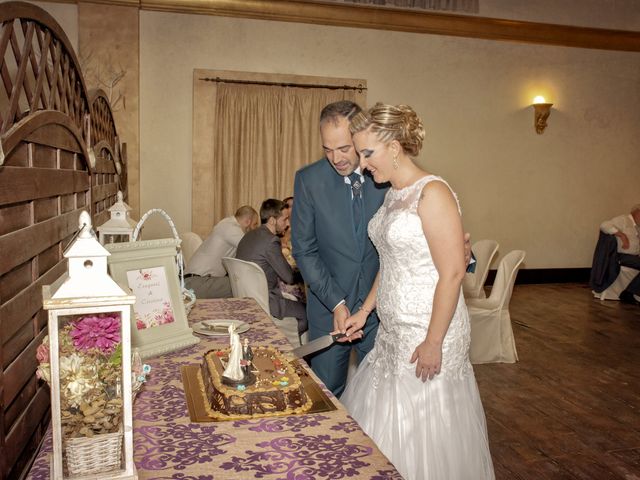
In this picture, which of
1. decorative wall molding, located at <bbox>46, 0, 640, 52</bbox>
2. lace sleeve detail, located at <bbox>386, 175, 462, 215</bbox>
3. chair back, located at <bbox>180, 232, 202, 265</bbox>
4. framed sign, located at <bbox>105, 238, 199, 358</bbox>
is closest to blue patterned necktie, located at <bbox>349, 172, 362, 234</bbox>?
lace sleeve detail, located at <bbox>386, 175, 462, 215</bbox>

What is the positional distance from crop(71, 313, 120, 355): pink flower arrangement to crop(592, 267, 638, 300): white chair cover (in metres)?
7.74

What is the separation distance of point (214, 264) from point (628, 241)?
19.0 feet

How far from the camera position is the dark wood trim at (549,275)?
875 cm

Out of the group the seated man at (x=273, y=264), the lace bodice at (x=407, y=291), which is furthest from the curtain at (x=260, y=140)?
the lace bodice at (x=407, y=291)

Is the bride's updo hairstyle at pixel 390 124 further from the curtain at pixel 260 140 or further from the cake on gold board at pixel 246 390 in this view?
the curtain at pixel 260 140

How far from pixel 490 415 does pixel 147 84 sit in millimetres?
5535

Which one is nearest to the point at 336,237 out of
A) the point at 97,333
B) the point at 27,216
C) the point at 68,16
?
the point at 27,216

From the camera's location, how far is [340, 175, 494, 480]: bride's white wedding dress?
2.08 meters

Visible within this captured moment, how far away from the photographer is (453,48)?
8.22 meters

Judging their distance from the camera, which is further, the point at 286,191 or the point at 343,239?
the point at 286,191

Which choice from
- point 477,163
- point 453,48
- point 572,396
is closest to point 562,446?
point 572,396

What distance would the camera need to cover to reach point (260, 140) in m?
7.53

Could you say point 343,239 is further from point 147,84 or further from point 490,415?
point 147,84

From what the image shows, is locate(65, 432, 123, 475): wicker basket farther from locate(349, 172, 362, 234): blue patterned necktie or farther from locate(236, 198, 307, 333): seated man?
locate(236, 198, 307, 333): seated man
